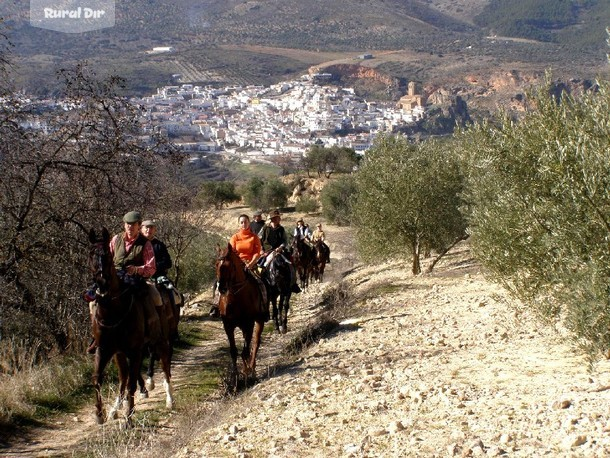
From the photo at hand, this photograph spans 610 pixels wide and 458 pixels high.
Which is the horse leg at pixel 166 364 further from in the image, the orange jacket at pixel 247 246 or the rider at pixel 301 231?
the rider at pixel 301 231

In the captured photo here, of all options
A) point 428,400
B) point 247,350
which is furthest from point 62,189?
point 428,400

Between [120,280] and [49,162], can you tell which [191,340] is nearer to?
[49,162]

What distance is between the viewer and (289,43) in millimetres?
174875

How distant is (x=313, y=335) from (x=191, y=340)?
3.54 meters

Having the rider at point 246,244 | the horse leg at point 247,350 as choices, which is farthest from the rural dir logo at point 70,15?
the horse leg at point 247,350

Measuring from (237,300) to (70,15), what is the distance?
176019mm

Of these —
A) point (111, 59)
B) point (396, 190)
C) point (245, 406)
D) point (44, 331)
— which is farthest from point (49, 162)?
point (111, 59)

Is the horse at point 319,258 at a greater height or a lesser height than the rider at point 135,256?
lesser

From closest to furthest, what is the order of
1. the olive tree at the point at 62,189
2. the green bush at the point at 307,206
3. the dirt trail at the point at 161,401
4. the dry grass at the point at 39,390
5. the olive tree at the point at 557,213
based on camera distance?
1. the olive tree at the point at 557,213
2. the dirt trail at the point at 161,401
3. the dry grass at the point at 39,390
4. the olive tree at the point at 62,189
5. the green bush at the point at 307,206

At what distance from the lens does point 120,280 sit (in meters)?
8.85

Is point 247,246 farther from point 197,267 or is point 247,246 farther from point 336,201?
point 336,201

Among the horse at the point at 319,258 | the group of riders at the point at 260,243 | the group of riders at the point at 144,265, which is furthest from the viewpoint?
the horse at the point at 319,258

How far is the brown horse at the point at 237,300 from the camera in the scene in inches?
425

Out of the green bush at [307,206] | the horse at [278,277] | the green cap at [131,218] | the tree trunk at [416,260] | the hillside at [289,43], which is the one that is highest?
the hillside at [289,43]
